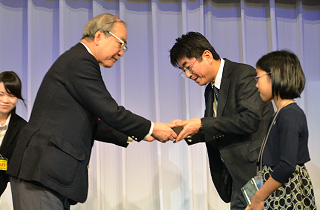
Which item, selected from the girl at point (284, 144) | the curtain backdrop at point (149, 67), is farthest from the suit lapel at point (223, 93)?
the curtain backdrop at point (149, 67)

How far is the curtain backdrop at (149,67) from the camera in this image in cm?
371

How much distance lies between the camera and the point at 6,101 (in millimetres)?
2693

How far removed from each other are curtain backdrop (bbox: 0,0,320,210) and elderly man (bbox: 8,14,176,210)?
5.51 ft

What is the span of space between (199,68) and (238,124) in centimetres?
44

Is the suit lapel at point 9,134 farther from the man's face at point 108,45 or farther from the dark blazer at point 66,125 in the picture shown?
the man's face at point 108,45

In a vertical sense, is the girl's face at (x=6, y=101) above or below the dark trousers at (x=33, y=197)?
above

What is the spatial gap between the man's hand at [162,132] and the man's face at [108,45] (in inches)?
16.5

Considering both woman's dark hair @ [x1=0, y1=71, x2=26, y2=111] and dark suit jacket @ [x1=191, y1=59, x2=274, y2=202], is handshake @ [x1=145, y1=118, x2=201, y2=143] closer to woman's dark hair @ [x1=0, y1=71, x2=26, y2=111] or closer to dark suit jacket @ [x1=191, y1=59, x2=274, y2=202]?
dark suit jacket @ [x1=191, y1=59, x2=274, y2=202]

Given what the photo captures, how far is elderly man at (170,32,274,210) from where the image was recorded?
228 cm

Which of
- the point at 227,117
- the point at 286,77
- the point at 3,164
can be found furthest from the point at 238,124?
the point at 3,164

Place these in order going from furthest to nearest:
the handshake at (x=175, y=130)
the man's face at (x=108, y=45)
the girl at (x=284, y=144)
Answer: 1. the handshake at (x=175, y=130)
2. the man's face at (x=108, y=45)
3. the girl at (x=284, y=144)

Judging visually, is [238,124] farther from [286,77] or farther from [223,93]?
[286,77]

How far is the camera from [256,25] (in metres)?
4.18

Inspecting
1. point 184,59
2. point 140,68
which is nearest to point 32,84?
point 140,68
